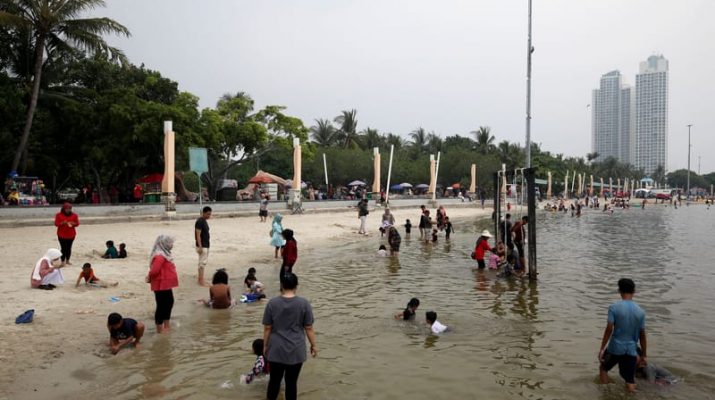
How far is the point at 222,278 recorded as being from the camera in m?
9.88

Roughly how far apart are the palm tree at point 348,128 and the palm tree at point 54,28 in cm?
4231

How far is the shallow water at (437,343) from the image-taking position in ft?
20.9

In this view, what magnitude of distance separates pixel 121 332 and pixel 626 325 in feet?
21.5

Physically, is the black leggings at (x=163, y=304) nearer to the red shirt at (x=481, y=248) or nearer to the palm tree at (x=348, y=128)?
the red shirt at (x=481, y=248)

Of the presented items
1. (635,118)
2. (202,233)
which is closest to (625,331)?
(202,233)

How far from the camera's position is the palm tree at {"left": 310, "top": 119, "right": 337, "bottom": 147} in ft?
222

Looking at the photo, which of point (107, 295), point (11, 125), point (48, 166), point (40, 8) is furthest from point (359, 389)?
point (48, 166)

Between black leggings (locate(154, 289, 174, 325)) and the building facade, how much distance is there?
182 metres

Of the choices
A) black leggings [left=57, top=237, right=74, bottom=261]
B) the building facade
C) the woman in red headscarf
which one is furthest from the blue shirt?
the building facade

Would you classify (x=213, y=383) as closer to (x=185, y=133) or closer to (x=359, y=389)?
(x=359, y=389)

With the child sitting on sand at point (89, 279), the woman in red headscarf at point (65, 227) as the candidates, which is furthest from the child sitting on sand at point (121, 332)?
the woman in red headscarf at point (65, 227)

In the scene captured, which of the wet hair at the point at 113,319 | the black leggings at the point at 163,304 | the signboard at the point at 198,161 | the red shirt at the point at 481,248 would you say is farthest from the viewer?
the signboard at the point at 198,161

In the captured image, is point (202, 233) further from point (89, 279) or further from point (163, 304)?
point (163, 304)

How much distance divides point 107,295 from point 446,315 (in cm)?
673
